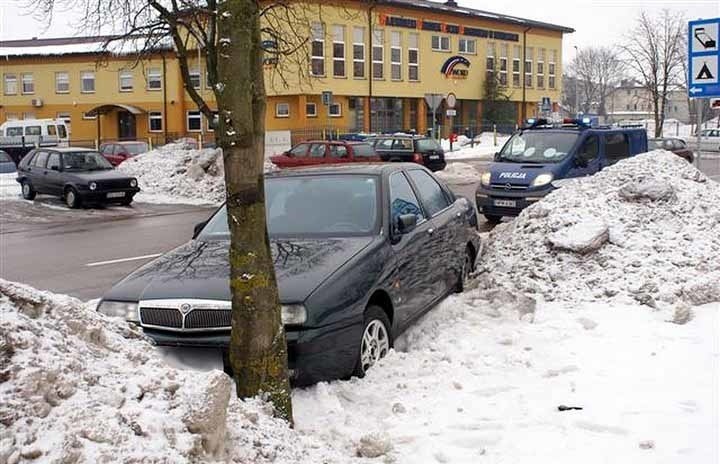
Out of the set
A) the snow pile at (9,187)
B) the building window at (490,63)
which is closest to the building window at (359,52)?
the building window at (490,63)

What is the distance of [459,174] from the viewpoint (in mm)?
30328

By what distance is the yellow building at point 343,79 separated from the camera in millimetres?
48125

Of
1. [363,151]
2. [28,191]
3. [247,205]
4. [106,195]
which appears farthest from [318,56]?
[247,205]

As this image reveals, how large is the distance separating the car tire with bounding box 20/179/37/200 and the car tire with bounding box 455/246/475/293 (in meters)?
18.4

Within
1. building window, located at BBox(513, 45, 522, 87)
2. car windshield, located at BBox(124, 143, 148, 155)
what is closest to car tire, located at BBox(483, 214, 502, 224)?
car windshield, located at BBox(124, 143, 148, 155)

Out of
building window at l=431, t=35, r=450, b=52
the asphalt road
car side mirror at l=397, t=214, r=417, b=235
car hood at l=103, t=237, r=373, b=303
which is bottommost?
the asphalt road

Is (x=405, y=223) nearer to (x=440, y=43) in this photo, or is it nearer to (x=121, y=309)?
(x=121, y=309)

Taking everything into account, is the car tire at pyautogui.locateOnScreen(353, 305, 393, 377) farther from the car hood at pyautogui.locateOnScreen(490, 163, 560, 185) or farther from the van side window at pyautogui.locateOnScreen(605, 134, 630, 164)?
the van side window at pyautogui.locateOnScreen(605, 134, 630, 164)

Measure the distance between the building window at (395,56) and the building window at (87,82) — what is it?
67.6ft

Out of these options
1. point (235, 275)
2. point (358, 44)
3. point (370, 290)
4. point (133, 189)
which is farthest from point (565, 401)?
point (358, 44)

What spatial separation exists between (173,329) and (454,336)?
90.0 inches

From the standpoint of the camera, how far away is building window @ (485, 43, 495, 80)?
191 ft

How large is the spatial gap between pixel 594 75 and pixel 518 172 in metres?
110

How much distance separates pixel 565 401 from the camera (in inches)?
191
